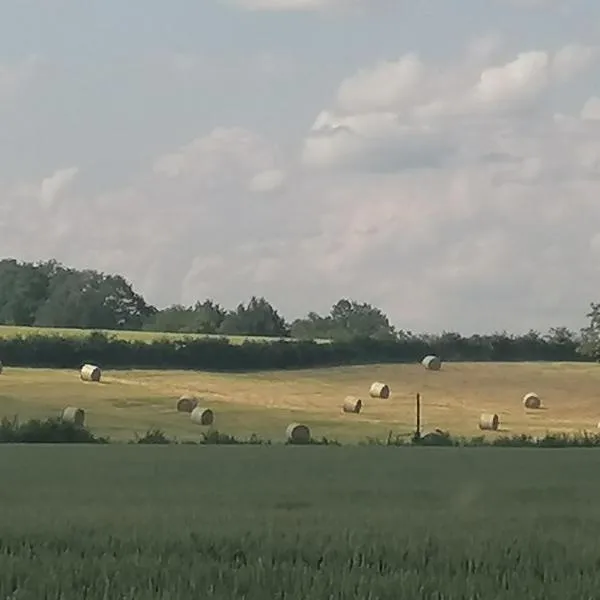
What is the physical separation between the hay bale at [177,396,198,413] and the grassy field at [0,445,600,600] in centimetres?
2408

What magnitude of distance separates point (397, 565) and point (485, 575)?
69cm

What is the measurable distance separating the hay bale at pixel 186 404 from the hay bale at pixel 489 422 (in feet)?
29.5

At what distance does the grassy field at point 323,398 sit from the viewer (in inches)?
1678

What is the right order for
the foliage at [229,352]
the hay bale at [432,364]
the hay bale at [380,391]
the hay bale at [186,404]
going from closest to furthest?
1. the hay bale at [186,404]
2. the hay bale at [380,391]
3. the foliage at [229,352]
4. the hay bale at [432,364]

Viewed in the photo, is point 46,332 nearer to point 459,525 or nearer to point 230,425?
point 230,425

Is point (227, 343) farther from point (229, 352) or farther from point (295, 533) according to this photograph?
point (295, 533)

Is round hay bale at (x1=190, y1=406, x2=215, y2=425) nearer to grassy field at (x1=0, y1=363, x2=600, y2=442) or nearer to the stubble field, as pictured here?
grassy field at (x1=0, y1=363, x2=600, y2=442)

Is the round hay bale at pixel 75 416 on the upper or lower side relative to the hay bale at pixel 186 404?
lower

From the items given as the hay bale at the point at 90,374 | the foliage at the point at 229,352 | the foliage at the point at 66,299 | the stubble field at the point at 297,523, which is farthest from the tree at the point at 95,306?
the stubble field at the point at 297,523

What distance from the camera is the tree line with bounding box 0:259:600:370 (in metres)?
60.8

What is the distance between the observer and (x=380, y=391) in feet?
174

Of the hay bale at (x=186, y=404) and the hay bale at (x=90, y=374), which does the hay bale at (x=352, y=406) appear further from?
the hay bale at (x=90, y=374)

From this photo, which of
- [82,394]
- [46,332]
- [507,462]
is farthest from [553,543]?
[46,332]

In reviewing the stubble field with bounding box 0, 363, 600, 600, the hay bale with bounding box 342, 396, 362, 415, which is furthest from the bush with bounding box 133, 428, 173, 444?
the hay bale with bounding box 342, 396, 362, 415
